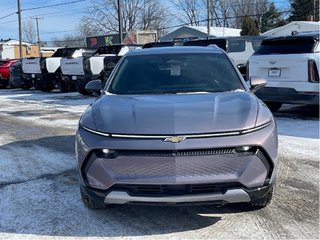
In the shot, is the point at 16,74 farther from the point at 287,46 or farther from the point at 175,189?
the point at 175,189

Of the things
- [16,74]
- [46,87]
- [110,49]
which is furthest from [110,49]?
[16,74]

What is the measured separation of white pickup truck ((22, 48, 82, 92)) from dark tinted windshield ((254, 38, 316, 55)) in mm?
10915

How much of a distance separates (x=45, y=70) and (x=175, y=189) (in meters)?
16.1

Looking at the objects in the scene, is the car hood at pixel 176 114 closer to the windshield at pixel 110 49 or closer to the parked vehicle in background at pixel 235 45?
the parked vehicle in background at pixel 235 45

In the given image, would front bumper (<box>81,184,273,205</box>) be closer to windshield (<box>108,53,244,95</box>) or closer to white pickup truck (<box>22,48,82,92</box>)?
windshield (<box>108,53,244,95</box>)

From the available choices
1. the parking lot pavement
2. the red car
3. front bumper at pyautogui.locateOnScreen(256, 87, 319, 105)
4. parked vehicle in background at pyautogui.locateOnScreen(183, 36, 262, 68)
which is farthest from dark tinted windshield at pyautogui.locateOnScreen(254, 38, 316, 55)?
the red car

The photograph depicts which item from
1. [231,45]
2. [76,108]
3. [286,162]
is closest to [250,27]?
[231,45]

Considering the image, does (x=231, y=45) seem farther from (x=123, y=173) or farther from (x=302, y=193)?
(x=123, y=173)

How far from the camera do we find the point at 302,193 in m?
4.43

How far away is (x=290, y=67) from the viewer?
839cm

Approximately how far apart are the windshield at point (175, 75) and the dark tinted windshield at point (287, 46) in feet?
12.7

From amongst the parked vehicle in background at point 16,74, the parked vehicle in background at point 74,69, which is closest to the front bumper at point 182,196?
the parked vehicle in background at point 74,69

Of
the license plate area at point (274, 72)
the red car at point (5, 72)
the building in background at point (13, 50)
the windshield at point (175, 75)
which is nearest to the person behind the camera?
the windshield at point (175, 75)

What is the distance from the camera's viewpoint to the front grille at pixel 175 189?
10.5 ft
